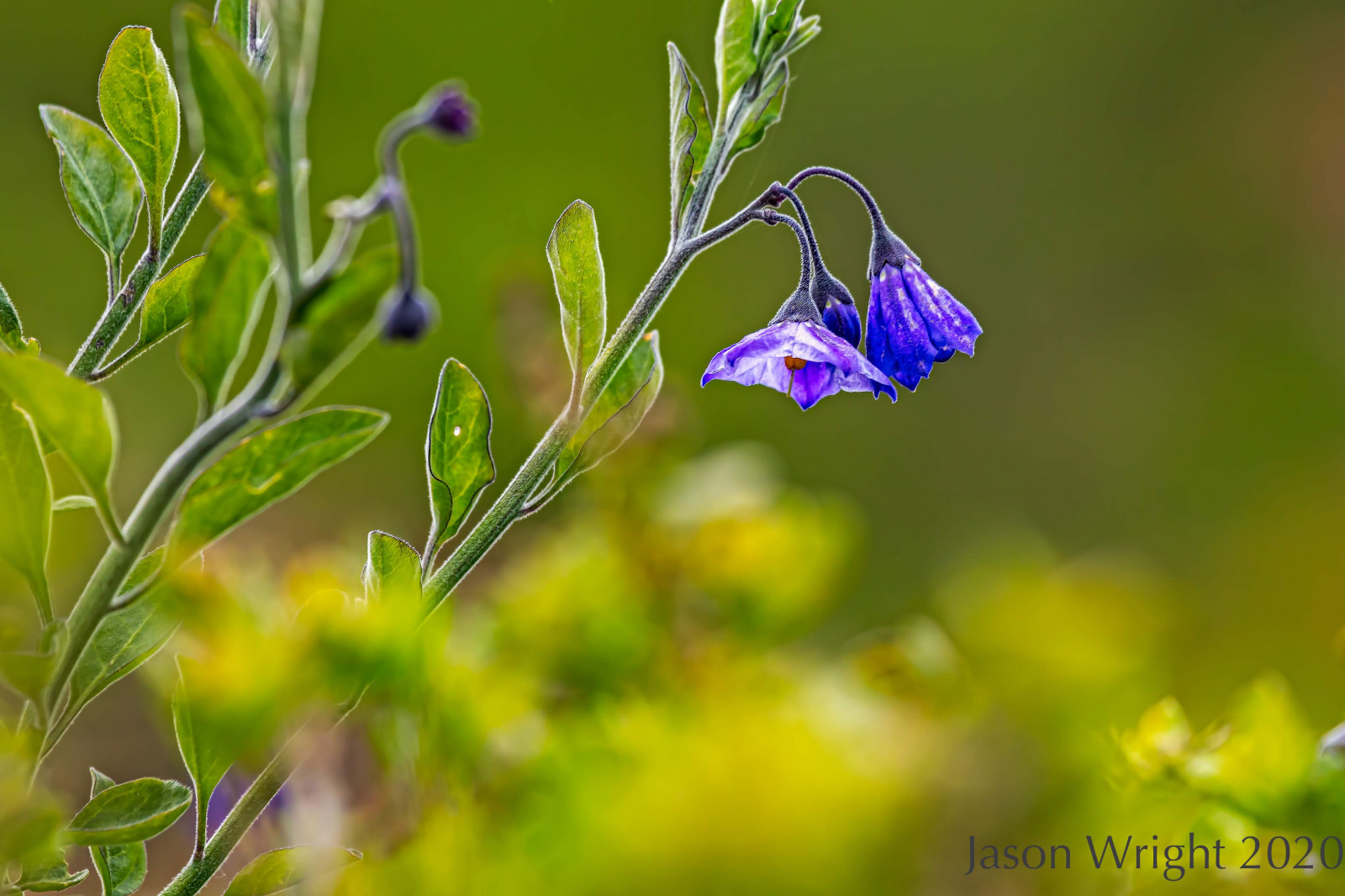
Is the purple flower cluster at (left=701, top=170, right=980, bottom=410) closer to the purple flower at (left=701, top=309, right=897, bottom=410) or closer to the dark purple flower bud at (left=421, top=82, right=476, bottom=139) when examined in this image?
the purple flower at (left=701, top=309, right=897, bottom=410)

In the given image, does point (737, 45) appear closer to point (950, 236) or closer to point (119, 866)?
point (119, 866)

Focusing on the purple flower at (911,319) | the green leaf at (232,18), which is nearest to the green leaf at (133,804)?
the green leaf at (232,18)

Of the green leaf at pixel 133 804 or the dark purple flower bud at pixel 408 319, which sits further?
the green leaf at pixel 133 804

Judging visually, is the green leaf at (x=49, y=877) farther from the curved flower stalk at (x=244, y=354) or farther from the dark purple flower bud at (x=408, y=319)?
the dark purple flower bud at (x=408, y=319)

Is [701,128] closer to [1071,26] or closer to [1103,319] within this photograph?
[1103,319]

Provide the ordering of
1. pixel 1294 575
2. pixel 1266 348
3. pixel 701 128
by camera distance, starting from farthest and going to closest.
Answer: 1. pixel 1266 348
2. pixel 1294 575
3. pixel 701 128

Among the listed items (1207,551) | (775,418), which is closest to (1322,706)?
(1207,551)
